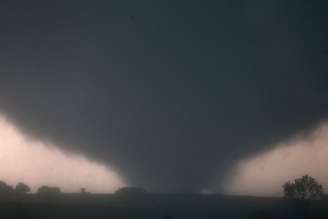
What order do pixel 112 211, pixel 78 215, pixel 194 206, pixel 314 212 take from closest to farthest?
pixel 78 215 → pixel 112 211 → pixel 314 212 → pixel 194 206

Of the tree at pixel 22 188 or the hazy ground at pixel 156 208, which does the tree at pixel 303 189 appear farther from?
the tree at pixel 22 188

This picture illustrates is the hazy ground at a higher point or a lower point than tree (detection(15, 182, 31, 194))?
lower

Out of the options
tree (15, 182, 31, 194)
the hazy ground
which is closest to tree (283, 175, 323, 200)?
the hazy ground

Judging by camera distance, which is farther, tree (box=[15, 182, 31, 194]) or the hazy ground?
tree (box=[15, 182, 31, 194])

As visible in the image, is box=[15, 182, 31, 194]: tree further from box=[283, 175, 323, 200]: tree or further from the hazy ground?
box=[283, 175, 323, 200]: tree

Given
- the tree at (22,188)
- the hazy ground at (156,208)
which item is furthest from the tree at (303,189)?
the tree at (22,188)

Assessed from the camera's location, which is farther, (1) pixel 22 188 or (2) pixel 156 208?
(1) pixel 22 188

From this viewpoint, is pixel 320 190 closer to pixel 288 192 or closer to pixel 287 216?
pixel 288 192

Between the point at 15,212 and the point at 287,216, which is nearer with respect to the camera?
the point at 15,212

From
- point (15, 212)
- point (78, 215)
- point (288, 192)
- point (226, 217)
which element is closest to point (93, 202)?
point (78, 215)

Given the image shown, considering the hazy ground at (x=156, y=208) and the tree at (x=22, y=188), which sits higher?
the tree at (x=22, y=188)

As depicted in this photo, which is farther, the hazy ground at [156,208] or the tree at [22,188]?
the tree at [22,188]
